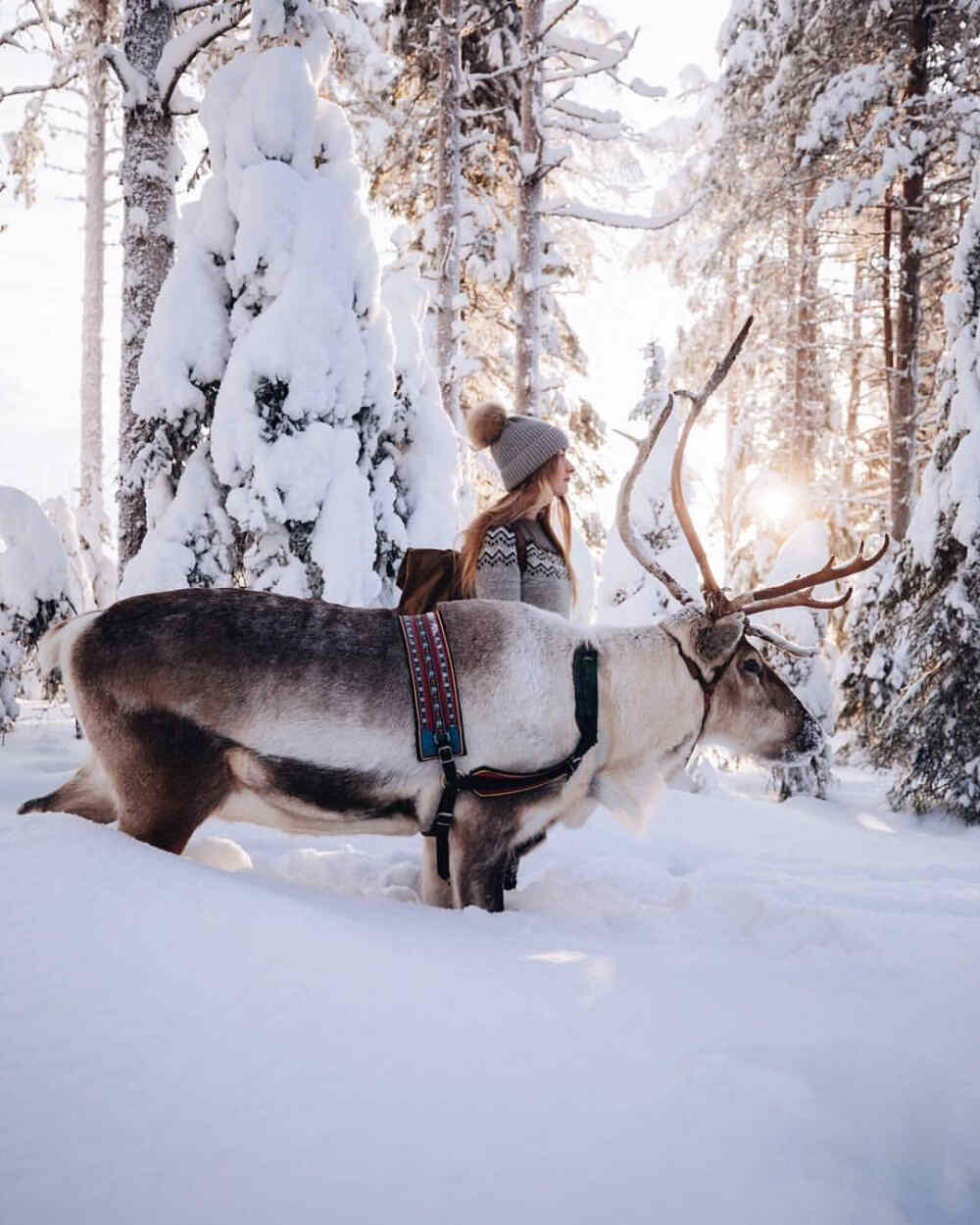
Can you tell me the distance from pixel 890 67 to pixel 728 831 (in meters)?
10.1

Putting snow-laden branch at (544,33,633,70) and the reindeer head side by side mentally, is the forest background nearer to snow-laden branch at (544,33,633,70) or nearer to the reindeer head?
snow-laden branch at (544,33,633,70)

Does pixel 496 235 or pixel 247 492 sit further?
pixel 496 235

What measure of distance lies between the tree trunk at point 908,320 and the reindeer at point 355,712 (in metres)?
7.82

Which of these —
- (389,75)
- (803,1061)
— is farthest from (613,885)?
(389,75)

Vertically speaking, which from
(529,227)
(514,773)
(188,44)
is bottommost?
(514,773)

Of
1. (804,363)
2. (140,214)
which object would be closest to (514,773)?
(140,214)

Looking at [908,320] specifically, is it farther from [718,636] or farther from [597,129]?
[718,636]

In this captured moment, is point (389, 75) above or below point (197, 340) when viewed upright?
above

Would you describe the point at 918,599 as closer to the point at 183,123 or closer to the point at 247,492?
the point at 247,492

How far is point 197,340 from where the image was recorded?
605 centimetres

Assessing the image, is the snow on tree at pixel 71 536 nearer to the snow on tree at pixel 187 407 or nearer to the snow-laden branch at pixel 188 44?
the snow on tree at pixel 187 407

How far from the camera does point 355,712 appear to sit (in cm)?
274

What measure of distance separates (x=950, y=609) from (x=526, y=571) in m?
4.60

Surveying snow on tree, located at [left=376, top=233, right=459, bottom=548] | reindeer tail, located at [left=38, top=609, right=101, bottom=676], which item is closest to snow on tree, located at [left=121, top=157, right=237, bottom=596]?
snow on tree, located at [left=376, top=233, right=459, bottom=548]
